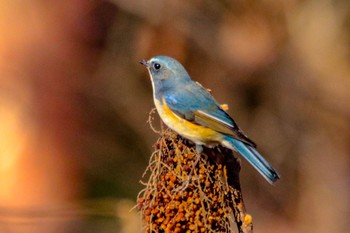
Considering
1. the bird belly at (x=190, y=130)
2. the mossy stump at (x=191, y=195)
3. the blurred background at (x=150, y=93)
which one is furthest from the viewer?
the blurred background at (x=150, y=93)

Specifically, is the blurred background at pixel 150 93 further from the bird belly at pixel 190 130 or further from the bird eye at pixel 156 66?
the bird belly at pixel 190 130

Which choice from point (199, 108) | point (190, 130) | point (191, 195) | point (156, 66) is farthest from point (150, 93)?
point (191, 195)

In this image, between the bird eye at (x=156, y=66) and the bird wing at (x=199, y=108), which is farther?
the bird eye at (x=156, y=66)

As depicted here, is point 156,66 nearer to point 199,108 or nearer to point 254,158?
point 199,108

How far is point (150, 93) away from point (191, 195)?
21.8ft

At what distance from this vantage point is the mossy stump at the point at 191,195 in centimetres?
431

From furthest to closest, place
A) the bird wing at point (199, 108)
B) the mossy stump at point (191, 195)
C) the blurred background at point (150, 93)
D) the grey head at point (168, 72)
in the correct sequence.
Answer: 1. the blurred background at point (150, 93)
2. the grey head at point (168, 72)
3. the bird wing at point (199, 108)
4. the mossy stump at point (191, 195)

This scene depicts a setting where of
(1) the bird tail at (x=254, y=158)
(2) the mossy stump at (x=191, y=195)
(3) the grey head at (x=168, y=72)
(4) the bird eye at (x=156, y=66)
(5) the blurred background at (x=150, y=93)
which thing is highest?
(5) the blurred background at (x=150, y=93)

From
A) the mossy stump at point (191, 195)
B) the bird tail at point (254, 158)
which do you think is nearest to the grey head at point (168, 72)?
the bird tail at point (254, 158)

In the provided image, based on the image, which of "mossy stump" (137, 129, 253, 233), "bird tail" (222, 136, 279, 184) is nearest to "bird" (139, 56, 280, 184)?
"bird tail" (222, 136, 279, 184)

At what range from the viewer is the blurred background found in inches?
418

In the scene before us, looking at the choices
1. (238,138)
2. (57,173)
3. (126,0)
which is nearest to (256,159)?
(238,138)

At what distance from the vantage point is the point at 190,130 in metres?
5.14

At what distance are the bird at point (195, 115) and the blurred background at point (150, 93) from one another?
16.0ft
